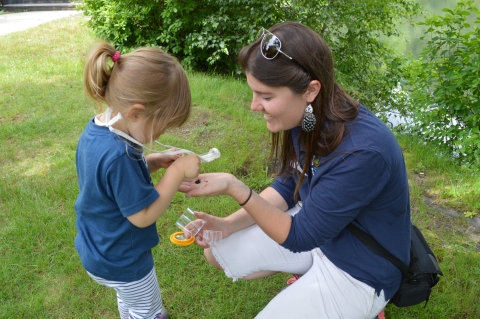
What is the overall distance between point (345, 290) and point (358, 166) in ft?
1.72

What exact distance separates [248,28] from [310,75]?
164 inches

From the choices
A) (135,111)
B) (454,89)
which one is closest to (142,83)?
(135,111)

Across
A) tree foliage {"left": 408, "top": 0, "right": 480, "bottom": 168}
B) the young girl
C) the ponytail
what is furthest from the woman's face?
tree foliage {"left": 408, "top": 0, "right": 480, "bottom": 168}

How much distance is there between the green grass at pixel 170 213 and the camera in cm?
225

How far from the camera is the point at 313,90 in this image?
157 centimetres

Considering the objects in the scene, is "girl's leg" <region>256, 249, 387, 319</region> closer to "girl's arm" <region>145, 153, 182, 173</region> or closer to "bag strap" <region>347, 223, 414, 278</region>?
"bag strap" <region>347, 223, 414, 278</region>

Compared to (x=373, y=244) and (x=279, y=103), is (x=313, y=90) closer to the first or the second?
(x=279, y=103)

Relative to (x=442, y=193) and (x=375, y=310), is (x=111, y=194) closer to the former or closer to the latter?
(x=375, y=310)

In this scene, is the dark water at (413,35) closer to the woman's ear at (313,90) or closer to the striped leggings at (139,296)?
the woman's ear at (313,90)

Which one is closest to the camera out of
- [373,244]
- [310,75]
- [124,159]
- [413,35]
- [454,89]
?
[124,159]

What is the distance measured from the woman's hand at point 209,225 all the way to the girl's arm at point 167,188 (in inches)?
18.4

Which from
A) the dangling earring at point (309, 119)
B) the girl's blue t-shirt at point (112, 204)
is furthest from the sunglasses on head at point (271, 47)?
the girl's blue t-shirt at point (112, 204)

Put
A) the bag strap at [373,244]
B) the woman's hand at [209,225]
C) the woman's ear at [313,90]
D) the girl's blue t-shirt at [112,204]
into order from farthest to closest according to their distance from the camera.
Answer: the woman's hand at [209,225]
the bag strap at [373,244]
the woman's ear at [313,90]
the girl's blue t-shirt at [112,204]

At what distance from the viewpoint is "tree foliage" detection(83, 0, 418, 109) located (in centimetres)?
546
